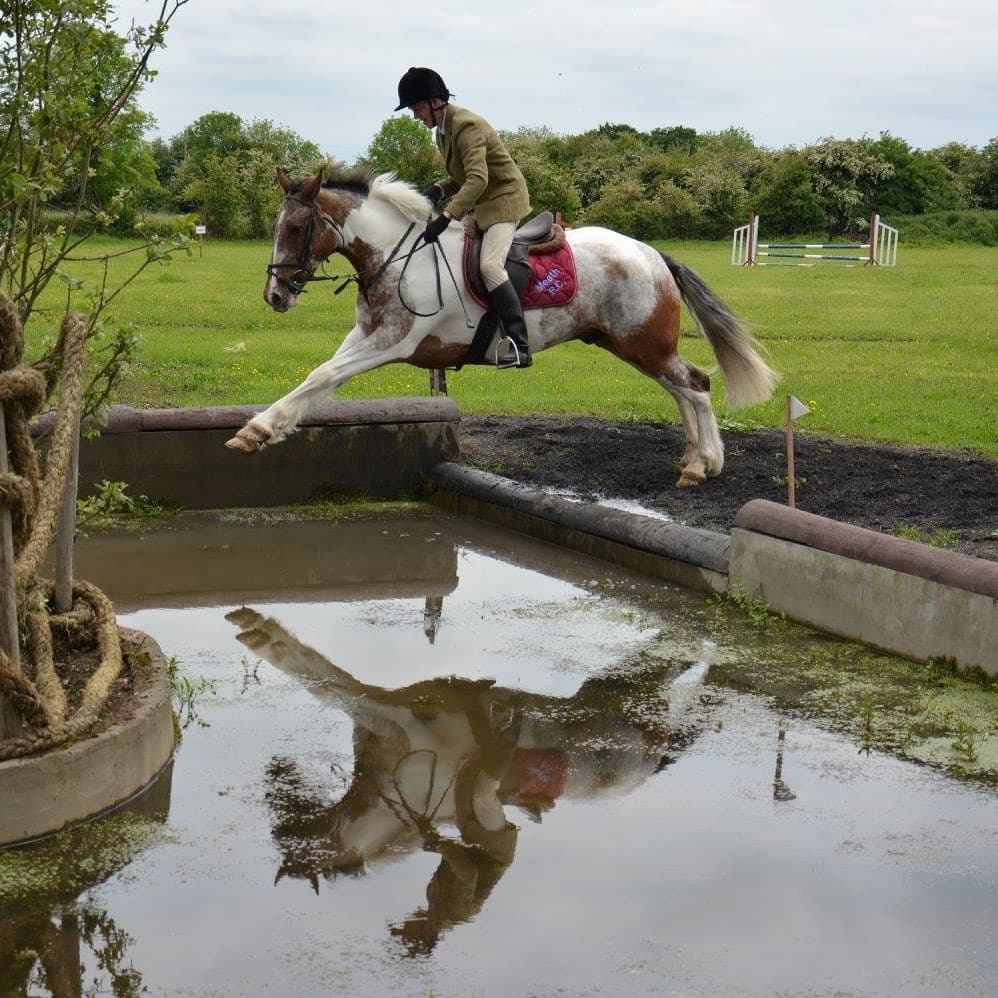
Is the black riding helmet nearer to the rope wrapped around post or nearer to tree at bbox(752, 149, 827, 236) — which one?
the rope wrapped around post

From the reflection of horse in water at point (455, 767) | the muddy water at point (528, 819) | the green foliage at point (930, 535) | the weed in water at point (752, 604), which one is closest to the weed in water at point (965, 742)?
the muddy water at point (528, 819)

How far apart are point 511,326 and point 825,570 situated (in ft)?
9.93

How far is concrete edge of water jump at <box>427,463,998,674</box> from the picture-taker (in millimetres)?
5906

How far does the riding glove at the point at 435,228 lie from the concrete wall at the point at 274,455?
1501 millimetres

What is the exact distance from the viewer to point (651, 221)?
40.7 metres

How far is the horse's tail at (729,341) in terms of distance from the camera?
388 inches

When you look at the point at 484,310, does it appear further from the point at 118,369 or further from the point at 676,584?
the point at 118,369

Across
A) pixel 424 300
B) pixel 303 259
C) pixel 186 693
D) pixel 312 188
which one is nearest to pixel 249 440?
pixel 303 259

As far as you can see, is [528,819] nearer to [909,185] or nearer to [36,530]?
[36,530]

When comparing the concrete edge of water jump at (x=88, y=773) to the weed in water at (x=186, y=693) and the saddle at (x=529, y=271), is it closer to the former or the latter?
the weed in water at (x=186, y=693)

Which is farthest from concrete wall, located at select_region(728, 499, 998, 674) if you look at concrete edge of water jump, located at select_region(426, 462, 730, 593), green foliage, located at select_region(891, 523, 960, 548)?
green foliage, located at select_region(891, 523, 960, 548)

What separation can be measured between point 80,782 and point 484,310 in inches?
199

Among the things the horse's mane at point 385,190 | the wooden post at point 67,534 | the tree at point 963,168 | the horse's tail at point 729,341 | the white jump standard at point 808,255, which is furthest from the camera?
the tree at point 963,168

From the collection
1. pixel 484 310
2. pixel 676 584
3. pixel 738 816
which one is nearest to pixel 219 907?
pixel 738 816
